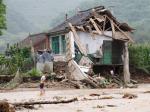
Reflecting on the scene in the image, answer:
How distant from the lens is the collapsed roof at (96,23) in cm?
4591

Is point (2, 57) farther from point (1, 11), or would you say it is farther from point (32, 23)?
point (32, 23)

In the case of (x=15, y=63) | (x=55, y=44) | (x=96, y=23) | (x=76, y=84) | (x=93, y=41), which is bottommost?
(x=76, y=84)

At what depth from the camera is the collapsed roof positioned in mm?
45906

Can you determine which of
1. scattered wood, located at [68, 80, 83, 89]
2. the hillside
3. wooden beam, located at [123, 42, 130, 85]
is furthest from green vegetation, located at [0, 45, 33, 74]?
the hillside

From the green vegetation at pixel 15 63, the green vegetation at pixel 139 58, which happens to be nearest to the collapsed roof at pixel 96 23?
the green vegetation at pixel 139 58

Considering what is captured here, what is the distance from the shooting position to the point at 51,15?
180750 millimetres

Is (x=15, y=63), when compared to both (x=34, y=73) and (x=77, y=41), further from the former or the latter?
(x=77, y=41)

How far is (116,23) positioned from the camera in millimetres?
48125

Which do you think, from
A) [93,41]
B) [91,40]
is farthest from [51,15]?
[91,40]

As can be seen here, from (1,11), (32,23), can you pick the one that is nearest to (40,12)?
(32,23)

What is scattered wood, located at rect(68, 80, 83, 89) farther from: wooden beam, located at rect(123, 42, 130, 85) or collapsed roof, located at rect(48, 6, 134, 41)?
wooden beam, located at rect(123, 42, 130, 85)

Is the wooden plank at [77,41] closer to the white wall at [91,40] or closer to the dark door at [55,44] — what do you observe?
the white wall at [91,40]

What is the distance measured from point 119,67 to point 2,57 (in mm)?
11433

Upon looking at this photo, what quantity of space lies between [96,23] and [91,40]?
5.49ft
